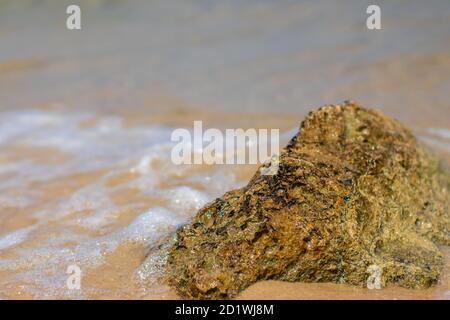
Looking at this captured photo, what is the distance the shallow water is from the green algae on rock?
0.29 feet

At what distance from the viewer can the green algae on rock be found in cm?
237

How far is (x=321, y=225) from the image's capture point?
2410mm

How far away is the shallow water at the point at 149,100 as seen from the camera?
302 centimetres

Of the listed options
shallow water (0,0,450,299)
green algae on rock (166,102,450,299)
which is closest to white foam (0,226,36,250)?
shallow water (0,0,450,299)

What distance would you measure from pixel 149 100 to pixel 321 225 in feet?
13.5

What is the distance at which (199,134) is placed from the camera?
508 centimetres

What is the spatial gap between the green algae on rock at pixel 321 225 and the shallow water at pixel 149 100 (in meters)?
0.09

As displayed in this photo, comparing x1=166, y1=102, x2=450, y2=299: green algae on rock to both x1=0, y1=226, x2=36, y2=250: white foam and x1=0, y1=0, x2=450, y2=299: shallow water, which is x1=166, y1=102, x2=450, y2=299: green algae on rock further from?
x1=0, y1=226, x2=36, y2=250: white foam

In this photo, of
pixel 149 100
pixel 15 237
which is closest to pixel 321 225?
pixel 15 237

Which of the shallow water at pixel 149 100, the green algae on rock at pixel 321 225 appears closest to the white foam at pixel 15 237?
the shallow water at pixel 149 100

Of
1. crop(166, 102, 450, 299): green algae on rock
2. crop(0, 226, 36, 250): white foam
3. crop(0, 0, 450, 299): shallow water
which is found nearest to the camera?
crop(166, 102, 450, 299): green algae on rock
